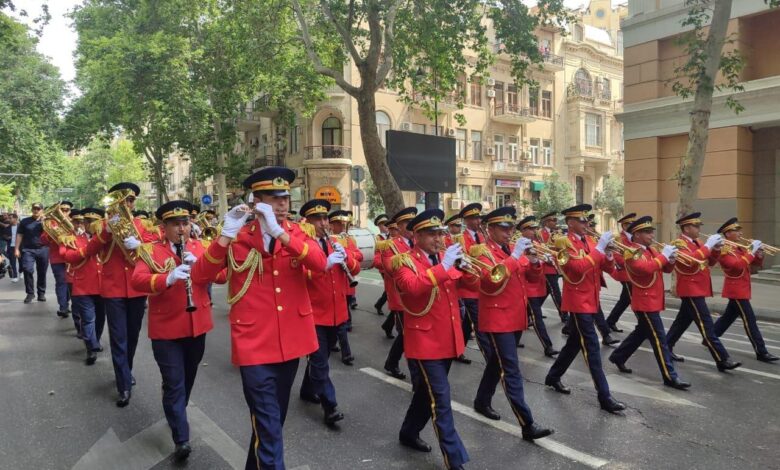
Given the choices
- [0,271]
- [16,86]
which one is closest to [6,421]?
[0,271]

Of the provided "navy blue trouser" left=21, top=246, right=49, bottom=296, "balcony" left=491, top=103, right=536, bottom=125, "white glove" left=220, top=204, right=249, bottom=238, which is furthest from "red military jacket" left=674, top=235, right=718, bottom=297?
"balcony" left=491, top=103, right=536, bottom=125

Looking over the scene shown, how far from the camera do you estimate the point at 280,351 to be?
393 centimetres

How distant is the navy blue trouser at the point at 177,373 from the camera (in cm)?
479

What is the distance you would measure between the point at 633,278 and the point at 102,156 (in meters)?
65.0

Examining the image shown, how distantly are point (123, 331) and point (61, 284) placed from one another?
5.74 meters

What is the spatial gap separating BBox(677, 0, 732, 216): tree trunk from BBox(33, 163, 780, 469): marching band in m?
5.59

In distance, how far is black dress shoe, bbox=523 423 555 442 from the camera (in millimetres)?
5066

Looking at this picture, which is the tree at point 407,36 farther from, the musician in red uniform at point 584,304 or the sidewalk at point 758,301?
the musician in red uniform at point 584,304


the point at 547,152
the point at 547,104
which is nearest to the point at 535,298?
the point at 547,152

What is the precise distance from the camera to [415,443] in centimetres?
493

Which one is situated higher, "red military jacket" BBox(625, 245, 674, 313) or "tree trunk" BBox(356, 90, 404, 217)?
"tree trunk" BBox(356, 90, 404, 217)

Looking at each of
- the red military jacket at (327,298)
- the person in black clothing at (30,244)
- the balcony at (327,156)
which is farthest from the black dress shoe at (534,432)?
the balcony at (327,156)

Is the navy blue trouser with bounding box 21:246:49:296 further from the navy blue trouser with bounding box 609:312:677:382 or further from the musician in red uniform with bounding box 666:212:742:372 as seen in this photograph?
the musician in red uniform with bounding box 666:212:742:372

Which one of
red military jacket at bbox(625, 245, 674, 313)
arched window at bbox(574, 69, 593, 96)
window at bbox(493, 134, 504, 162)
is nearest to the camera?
red military jacket at bbox(625, 245, 674, 313)
